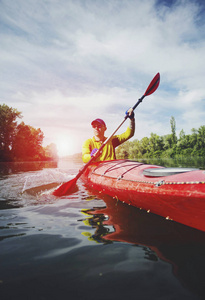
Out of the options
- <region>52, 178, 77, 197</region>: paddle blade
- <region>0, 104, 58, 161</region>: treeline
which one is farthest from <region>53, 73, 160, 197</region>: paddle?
<region>0, 104, 58, 161</region>: treeline

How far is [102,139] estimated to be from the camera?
16.3 feet

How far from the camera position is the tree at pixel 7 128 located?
1248 inches

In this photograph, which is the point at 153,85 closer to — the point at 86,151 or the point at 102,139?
the point at 102,139

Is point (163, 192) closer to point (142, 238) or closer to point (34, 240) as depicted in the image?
point (142, 238)

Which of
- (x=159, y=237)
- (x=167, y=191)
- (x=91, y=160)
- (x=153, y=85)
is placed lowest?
(x=159, y=237)

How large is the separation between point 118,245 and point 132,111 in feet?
11.0

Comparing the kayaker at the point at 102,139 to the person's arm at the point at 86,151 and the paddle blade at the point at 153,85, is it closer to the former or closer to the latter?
the person's arm at the point at 86,151

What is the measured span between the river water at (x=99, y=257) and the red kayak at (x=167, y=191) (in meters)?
0.19

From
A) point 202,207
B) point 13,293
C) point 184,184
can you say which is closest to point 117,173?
point 184,184

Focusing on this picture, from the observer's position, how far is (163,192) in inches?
76.8

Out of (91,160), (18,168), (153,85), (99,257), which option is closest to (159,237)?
(99,257)

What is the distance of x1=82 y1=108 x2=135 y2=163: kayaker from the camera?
4549 millimetres

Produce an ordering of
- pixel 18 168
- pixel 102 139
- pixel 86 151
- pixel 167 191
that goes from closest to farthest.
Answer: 1. pixel 167 191
2. pixel 86 151
3. pixel 102 139
4. pixel 18 168

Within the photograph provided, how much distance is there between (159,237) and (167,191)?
505mm
